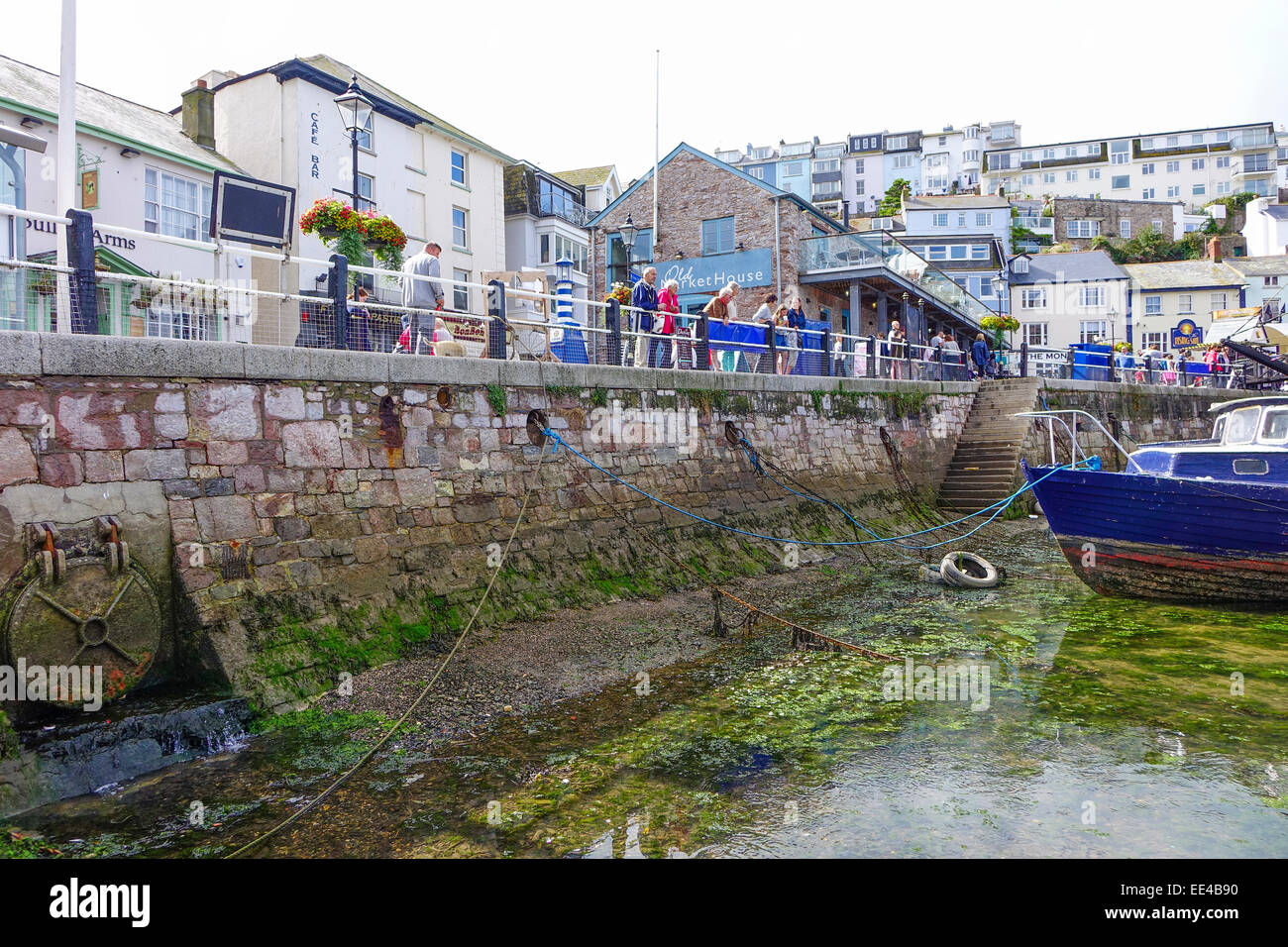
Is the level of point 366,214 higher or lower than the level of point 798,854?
higher

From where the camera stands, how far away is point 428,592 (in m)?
7.73

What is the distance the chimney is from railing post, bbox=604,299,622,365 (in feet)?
55.5

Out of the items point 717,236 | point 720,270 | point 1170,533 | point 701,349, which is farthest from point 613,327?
point 717,236

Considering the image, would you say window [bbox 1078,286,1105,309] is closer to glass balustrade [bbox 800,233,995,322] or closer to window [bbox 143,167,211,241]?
glass balustrade [bbox 800,233,995,322]

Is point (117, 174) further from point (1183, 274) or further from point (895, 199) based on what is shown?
point (895, 199)

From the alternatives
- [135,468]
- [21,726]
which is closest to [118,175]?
[135,468]

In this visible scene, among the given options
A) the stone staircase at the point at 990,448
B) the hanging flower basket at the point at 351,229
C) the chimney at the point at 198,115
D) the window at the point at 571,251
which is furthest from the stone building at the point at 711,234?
the hanging flower basket at the point at 351,229

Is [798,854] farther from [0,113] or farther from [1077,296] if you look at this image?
[1077,296]

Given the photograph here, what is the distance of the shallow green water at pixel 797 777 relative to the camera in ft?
14.4

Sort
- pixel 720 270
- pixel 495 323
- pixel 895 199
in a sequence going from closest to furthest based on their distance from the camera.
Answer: pixel 495 323
pixel 720 270
pixel 895 199

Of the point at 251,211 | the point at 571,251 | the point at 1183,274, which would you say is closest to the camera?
the point at 251,211

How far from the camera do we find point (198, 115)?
72.5 ft

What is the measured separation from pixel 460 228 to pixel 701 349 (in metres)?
18.7
